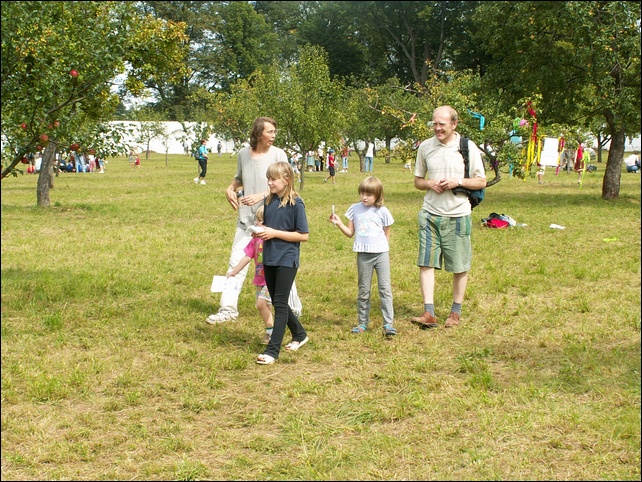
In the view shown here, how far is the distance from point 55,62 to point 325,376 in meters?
4.29

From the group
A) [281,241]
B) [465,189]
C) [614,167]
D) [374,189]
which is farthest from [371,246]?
[614,167]

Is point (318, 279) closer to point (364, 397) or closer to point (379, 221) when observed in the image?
point (379, 221)

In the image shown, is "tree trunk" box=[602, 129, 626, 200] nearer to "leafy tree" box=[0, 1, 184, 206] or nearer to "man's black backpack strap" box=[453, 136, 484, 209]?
"man's black backpack strap" box=[453, 136, 484, 209]

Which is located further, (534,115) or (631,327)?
(534,115)

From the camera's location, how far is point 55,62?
727cm

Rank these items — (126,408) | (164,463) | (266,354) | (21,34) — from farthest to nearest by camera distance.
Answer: (21,34)
(266,354)
(126,408)
(164,463)

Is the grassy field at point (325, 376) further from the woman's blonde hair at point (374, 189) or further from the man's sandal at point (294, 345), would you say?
the woman's blonde hair at point (374, 189)

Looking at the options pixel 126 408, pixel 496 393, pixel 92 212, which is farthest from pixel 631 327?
pixel 92 212

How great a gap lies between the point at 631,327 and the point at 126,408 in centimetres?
438

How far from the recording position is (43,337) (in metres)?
6.36

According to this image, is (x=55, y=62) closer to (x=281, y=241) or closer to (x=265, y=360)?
(x=281, y=241)

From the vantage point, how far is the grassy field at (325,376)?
12.8 feet

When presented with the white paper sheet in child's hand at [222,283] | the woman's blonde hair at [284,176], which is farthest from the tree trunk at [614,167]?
the woman's blonde hair at [284,176]

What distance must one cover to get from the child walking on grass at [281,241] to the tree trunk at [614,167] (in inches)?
618
